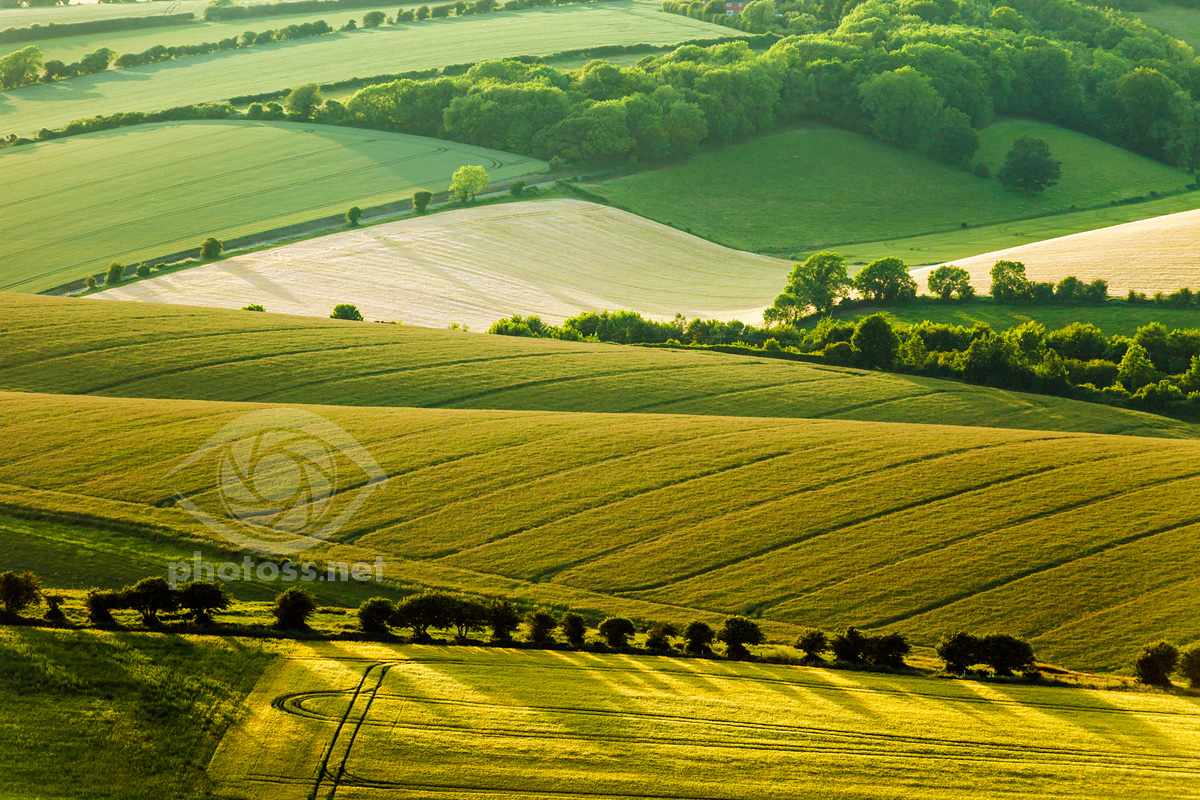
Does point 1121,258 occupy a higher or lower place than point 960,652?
higher

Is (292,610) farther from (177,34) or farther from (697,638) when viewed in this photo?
(177,34)

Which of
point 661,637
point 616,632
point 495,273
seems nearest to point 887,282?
point 495,273

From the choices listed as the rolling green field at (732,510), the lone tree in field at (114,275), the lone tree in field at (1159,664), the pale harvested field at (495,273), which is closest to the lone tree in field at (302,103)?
the pale harvested field at (495,273)

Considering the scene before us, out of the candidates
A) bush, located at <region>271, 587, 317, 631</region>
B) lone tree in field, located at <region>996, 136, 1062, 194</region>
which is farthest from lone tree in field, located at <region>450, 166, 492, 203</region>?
bush, located at <region>271, 587, 317, 631</region>

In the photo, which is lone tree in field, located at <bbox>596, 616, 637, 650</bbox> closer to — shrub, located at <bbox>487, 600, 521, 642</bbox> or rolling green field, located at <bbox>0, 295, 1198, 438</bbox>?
shrub, located at <bbox>487, 600, 521, 642</bbox>

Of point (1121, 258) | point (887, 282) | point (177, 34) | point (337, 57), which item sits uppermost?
point (177, 34)

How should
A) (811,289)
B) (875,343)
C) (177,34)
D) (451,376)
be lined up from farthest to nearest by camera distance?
(177,34) → (811,289) → (875,343) → (451,376)

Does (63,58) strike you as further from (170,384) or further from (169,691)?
(169,691)
